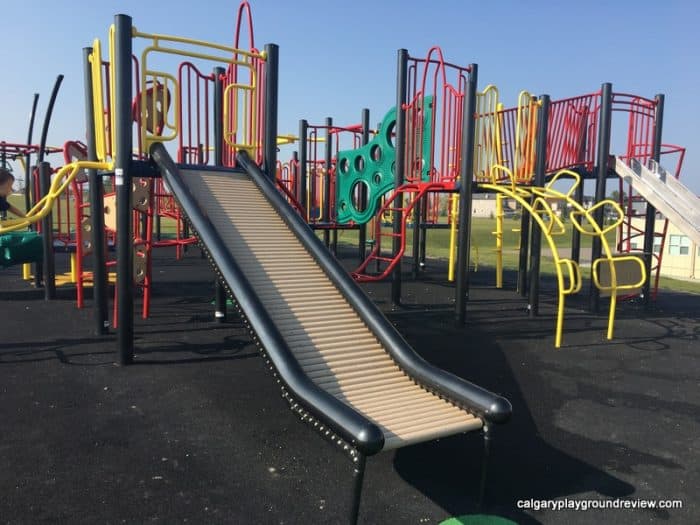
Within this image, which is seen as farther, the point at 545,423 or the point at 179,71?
the point at 179,71

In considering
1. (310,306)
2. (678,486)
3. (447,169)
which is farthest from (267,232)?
(678,486)

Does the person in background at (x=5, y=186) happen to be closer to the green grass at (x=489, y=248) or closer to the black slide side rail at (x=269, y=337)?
the black slide side rail at (x=269, y=337)

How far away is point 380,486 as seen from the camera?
3521 millimetres

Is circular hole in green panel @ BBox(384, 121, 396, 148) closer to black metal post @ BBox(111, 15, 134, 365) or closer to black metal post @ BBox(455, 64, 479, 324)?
black metal post @ BBox(455, 64, 479, 324)

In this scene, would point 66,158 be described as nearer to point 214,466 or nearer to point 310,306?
point 310,306

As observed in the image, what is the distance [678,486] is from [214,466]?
3020 mm

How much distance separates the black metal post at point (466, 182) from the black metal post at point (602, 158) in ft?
7.86

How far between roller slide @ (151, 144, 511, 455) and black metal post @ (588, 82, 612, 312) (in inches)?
212

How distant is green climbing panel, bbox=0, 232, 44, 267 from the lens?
8.36 metres

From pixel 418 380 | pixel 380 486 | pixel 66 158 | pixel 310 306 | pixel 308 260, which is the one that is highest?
pixel 66 158

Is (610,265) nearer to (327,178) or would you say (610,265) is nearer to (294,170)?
(327,178)

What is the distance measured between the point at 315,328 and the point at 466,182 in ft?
13.7

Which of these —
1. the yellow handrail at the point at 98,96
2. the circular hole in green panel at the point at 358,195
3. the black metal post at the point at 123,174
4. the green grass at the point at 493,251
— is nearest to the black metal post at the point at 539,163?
the green grass at the point at 493,251

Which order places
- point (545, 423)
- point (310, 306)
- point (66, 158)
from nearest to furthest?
point (545, 423) → point (310, 306) → point (66, 158)
